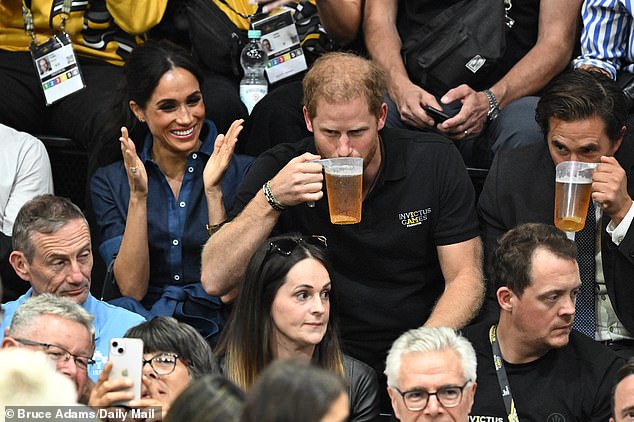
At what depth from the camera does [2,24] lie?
227 inches

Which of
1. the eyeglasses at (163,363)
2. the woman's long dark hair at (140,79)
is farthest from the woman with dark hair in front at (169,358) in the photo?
the woman's long dark hair at (140,79)

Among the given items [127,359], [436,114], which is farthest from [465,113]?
[127,359]

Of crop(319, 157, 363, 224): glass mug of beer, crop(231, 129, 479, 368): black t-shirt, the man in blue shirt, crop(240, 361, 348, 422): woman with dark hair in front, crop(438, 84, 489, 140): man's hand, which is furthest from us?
crop(438, 84, 489, 140): man's hand

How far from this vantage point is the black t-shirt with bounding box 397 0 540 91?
17.9ft

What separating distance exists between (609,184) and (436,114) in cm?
104

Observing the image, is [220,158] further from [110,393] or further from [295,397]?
[295,397]

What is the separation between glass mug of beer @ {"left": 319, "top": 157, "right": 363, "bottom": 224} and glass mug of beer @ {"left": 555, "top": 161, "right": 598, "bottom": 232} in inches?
27.8

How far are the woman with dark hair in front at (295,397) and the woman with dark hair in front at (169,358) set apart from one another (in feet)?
5.17

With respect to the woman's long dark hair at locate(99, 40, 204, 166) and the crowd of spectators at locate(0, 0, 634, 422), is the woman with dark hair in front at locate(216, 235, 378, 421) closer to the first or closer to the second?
the crowd of spectators at locate(0, 0, 634, 422)

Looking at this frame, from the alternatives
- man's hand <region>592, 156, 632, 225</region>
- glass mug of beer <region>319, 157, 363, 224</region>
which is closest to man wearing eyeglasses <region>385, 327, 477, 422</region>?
glass mug of beer <region>319, 157, 363, 224</region>

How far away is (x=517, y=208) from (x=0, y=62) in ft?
8.26

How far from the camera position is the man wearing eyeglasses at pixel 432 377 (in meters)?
3.75

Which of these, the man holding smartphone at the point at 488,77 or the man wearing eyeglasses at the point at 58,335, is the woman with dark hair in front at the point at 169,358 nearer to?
the man wearing eyeglasses at the point at 58,335

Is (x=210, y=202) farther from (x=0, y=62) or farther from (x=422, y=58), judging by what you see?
(x=0, y=62)
